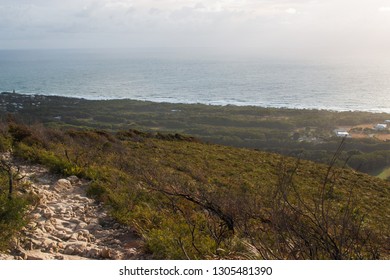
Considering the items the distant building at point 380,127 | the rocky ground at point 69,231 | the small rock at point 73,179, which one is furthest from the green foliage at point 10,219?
the distant building at point 380,127

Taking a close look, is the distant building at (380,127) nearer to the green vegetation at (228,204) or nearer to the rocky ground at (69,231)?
the green vegetation at (228,204)

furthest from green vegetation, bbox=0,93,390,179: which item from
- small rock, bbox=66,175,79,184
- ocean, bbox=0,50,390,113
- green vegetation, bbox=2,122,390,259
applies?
small rock, bbox=66,175,79,184

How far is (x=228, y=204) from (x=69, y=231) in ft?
6.41

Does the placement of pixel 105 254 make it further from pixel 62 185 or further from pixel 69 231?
pixel 62 185

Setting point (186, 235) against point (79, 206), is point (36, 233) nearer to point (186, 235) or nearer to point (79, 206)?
point (79, 206)

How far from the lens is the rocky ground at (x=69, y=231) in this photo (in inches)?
141

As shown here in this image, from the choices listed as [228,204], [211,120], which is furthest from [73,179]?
[211,120]

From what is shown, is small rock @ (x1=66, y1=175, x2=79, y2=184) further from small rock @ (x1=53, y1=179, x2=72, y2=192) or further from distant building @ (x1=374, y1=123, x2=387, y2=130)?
distant building @ (x1=374, y1=123, x2=387, y2=130)

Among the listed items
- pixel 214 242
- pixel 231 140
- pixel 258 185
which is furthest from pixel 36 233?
pixel 231 140

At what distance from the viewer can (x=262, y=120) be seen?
48.0m

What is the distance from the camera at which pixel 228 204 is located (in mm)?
4559

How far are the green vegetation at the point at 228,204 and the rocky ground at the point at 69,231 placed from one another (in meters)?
0.19

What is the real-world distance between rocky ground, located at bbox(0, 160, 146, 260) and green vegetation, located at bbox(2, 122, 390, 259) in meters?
0.19

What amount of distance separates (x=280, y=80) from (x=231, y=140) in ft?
160
